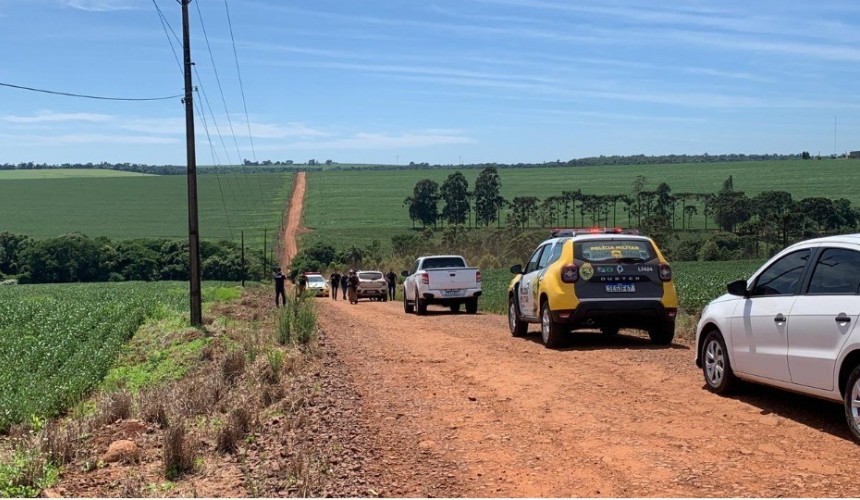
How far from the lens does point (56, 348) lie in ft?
64.2

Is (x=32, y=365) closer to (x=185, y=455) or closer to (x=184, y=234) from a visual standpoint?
(x=185, y=455)

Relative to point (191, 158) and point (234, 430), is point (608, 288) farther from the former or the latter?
point (191, 158)

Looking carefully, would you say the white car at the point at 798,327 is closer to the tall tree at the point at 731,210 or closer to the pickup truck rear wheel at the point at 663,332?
the pickup truck rear wheel at the point at 663,332

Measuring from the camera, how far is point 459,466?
6.73 m

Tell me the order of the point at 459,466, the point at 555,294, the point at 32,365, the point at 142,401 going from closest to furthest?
1. the point at 459,466
2. the point at 142,401
3. the point at 555,294
4. the point at 32,365

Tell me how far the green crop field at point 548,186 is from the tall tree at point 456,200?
6954 mm

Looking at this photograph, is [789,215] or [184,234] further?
[184,234]

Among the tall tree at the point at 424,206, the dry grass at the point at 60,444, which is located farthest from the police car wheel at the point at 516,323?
the tall tree at the point at 424,206

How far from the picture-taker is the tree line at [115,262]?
85125 mm

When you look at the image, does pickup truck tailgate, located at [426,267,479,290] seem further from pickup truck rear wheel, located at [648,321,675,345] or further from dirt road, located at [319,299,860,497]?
dirt road, located at [319,299,860,497]

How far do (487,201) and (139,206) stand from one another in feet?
189

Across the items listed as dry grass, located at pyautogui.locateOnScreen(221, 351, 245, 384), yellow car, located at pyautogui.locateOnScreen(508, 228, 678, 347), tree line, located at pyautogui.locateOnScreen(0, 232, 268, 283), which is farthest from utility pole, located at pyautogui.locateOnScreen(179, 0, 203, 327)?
tree line, located at pyautogui.locateOnScreen(0, 232, 268, 283)

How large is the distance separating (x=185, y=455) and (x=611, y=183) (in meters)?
141

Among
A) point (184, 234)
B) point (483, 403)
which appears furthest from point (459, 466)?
point (184, 234)
